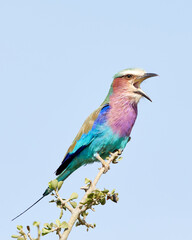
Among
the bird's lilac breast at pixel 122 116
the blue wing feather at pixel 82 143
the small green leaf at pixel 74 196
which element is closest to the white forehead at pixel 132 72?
the bird's lilac breast at pixel 122 116

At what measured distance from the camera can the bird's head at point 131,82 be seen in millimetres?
6750

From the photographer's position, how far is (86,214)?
11.4 feet

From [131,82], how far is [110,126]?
794 millimetres

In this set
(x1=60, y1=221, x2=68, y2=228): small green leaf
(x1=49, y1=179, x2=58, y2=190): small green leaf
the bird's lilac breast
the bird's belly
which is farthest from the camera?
the bird's lilac breast

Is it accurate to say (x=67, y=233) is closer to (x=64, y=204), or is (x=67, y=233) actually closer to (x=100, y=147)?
(x=64, y=204)

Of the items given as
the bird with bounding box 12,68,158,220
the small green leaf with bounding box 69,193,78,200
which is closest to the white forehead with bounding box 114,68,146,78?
the bird with bounding box 12,68,158,220

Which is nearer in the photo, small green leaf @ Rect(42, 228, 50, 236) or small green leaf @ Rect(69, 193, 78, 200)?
small green leaf @ Rect(42, 228, 50, 236)

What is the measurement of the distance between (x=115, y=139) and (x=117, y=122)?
1.07 feet

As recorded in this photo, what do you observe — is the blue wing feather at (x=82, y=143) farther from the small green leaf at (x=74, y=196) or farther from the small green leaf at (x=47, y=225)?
the small green leaf at (x=47, y=225)

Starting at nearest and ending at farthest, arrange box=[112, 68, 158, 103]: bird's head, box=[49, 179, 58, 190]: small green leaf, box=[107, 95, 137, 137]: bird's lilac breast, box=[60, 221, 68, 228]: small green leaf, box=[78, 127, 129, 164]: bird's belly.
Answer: box=[60, 221, 68, 228]: small green leaf
box=[49, 179, 58, 190]: small green leaf
box=[78, 127, 129, 164]: bird's belly
box=[107, 95, 137, 137]: bird's lilac breast
box=[112, 68, 158, 103]: bird's head

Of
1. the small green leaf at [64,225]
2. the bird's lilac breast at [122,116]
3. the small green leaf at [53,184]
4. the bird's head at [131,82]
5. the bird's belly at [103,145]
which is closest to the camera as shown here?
the small green leaf at [64,225]

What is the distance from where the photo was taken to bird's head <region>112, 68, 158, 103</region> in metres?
6.75

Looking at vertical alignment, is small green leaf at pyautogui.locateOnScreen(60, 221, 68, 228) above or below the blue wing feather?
below

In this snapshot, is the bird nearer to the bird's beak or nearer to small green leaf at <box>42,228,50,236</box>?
the bird's beak
